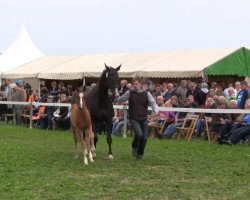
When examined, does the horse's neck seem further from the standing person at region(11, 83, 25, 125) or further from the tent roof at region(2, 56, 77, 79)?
the tent roof at region(2, 56, 77, 79)

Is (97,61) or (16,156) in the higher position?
(97,61)

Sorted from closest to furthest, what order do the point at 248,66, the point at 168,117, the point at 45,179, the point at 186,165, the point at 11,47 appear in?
the point at 45,179 → the point at 186,165 → the point at 168,117 → the point at 248,66 → the point at 11,47

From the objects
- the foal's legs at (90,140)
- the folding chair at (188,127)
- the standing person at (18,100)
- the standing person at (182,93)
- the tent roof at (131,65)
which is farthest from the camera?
the standing person at (18,100)

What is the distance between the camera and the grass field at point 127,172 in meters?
8.28

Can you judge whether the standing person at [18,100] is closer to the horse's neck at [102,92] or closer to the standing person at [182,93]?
the standing person at [182,93]

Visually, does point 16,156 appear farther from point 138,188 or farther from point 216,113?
point 216,113

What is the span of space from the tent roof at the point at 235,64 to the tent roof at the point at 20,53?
14978mm

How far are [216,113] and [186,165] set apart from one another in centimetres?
523

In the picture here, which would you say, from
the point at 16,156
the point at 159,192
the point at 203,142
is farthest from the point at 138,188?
the point at 203,142

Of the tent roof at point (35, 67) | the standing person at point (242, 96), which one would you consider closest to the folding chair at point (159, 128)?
the standing person at point (242, 96)

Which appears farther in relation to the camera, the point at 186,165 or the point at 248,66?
the point at 248,66

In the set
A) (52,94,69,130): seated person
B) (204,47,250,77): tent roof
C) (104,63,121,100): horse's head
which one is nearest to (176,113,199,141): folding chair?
(204,47,250,77): tent roof

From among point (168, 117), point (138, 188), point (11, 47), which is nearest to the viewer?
point (138, 188)

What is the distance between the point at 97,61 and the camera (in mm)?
28938
